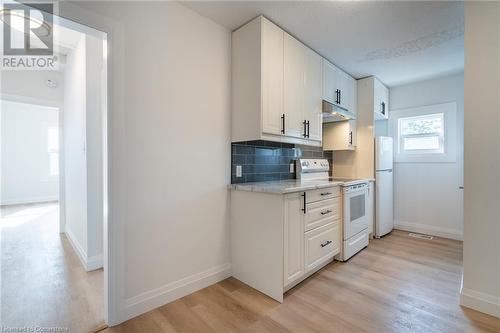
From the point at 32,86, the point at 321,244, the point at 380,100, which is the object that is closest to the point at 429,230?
the point at 380,100

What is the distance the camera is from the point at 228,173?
236 cm

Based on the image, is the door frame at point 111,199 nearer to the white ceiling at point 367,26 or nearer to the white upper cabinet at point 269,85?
the white ceiling at point 367,26

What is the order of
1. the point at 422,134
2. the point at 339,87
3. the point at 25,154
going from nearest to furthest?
the point at 339,87, the point at 422,134, the point at 25,154

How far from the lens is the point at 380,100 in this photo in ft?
12.3

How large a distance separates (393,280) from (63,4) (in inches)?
134

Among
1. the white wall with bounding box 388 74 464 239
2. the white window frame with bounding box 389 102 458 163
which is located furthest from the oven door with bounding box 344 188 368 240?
the white window frame with bounding box 389 102 458 163

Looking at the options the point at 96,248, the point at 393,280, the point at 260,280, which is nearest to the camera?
the point at 260,280

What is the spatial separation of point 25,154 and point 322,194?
8.36 meters

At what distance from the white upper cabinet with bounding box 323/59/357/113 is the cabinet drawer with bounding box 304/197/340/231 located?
4.47ft

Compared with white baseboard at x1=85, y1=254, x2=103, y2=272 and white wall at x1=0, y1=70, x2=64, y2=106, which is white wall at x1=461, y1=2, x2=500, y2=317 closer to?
white baseboard at x1=85, y1=254, x2=103, y2=272

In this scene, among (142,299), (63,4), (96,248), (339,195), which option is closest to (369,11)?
(339,195)

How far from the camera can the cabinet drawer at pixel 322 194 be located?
7.00 feet

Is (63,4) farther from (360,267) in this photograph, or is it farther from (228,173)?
(360,267)

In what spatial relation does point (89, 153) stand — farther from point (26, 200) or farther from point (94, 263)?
point (26, 200)
